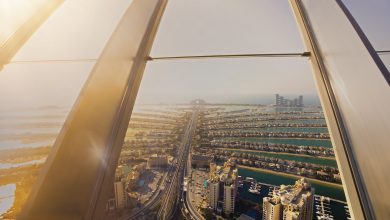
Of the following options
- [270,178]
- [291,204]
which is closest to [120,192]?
[291,204]

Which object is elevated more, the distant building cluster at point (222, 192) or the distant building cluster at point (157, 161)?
the distant building cluster at point (157, 161)

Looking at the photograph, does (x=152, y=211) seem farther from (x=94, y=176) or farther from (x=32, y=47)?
(x=32, y=47)

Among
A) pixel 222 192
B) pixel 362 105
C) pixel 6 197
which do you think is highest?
pixel 362 105

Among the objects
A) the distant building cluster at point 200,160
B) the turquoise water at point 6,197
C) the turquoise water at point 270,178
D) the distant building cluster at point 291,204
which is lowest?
the turquoise water at point 6,197

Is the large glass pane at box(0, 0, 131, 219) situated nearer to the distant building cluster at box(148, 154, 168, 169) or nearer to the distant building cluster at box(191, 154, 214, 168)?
the distant building cluster at box(148, 154, 168, 169)

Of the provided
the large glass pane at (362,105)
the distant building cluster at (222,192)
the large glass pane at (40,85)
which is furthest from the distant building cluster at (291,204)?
the large glass pane at (40,85)

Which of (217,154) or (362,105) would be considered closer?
(362,105)

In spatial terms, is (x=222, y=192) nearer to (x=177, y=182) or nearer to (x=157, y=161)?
(x=177, y=182)

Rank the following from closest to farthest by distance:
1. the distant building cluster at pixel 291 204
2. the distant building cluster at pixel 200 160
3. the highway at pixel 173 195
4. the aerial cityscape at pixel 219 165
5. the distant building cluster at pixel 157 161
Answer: the aerial cityscape at pixel 219 165 < the distant building cluster at pixel 291 204 < the highway at pixel 173 195 < the distant building cluster at pixel 157 161 < the distant building cluster at pixel 200 160

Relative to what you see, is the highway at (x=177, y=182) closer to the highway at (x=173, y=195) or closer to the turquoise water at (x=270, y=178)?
the highway at (x=173, y=195)
